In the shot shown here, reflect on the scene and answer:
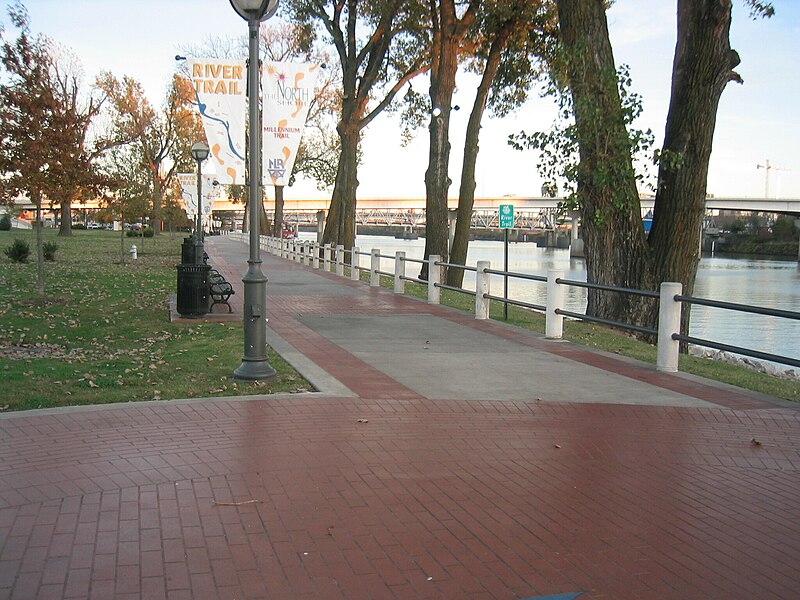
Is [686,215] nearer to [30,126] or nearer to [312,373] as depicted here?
[312,373]

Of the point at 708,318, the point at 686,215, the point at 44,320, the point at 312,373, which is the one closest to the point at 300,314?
the point at 44,320

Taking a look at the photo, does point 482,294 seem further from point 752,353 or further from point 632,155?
point 752,353

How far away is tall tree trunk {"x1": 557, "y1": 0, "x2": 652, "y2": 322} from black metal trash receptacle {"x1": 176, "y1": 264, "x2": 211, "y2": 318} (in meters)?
7.27

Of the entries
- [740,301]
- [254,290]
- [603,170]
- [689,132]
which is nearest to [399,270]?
[603,170]

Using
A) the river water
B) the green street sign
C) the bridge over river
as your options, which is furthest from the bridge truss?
the green street sign

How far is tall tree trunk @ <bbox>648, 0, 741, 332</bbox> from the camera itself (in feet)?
49.3

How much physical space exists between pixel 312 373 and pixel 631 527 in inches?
202

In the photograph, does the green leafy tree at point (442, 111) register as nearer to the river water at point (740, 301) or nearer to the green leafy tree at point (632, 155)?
the river water at point (740, 301)

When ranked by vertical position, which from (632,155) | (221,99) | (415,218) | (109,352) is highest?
(221,99)

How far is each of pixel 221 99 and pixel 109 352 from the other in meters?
8.75

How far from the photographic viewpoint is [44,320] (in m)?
14.2

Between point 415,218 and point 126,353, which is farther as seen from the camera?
point 415,218

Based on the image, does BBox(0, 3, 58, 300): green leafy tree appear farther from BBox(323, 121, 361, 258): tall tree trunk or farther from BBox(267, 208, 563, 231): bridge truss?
BBox(267, 208, 563, 231): bridge truss

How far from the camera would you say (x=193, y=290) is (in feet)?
47.9
